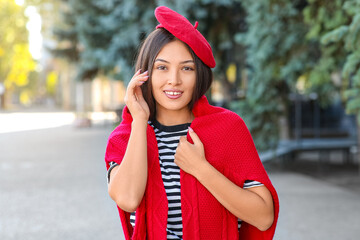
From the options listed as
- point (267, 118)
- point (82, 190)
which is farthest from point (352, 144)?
point (82, 190)

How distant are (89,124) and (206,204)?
23.1 metres

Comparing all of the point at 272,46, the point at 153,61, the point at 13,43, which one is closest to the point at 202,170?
the point at 153,61

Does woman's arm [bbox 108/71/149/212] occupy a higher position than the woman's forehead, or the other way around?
the woman's forehead

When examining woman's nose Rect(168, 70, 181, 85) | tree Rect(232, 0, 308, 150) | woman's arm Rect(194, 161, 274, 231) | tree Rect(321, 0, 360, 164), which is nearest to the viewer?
woman's arm Rect(194, 161, 274, 231)

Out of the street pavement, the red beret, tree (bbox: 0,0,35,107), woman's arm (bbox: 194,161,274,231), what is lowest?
the street pavement

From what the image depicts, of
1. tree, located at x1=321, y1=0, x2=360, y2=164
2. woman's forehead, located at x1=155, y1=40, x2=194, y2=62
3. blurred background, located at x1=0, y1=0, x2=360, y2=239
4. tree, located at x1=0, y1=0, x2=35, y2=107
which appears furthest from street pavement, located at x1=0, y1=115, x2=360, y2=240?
tree, located at x1=0, y1=0, x2=35, y2=107

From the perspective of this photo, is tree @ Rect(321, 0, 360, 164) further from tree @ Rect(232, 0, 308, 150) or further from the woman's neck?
the woman's neck

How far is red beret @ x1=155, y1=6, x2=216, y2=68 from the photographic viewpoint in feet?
5.98

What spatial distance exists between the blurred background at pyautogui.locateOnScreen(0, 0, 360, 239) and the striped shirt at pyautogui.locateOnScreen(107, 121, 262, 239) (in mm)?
596

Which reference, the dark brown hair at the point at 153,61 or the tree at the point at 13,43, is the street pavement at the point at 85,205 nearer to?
the dark brown hair at the point at 153,61

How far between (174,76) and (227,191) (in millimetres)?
499

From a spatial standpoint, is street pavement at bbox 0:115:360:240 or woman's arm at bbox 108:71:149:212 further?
street pavement at bbox 0:115:360:240

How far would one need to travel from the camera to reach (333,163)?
12008mm

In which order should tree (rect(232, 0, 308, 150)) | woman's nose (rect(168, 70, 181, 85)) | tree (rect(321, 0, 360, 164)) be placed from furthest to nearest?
tree (rect(232, 0, 308, 150)) < tree (rect(321, 0, 360, 164)) < woman's nose (rect(168, 70, 181, 85))
